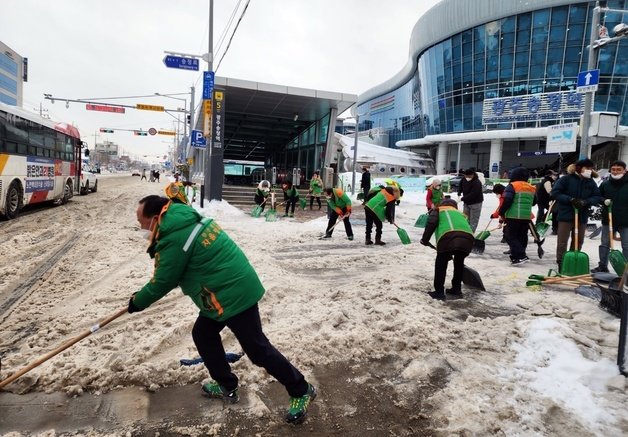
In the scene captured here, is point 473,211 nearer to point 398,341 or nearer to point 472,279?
Answer: point 472,279

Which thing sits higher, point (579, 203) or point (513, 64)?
point (513, 64)

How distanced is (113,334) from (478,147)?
1990 inches

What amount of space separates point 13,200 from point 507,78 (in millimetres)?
44816

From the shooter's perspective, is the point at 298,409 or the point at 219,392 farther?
the point at 219,392

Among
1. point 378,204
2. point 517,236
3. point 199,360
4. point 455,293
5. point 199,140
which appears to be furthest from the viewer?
point 199,140

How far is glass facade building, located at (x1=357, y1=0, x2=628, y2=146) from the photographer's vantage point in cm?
3859

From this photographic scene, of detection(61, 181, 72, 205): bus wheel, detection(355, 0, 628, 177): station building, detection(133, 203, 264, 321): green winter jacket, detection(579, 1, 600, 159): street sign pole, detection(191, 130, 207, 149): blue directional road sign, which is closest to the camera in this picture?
detection(133, 203, 264, 321): green winter jacket

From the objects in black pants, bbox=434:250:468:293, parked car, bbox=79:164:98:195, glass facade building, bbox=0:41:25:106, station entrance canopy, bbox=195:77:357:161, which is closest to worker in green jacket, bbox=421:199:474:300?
black pants, bbox=434:250:468:293

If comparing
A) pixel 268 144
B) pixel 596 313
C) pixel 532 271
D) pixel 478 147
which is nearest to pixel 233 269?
pixel 596 313

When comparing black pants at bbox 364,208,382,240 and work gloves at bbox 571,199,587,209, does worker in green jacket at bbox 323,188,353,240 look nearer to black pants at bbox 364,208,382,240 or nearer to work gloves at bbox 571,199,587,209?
black pants at bbox 364,208,382,240

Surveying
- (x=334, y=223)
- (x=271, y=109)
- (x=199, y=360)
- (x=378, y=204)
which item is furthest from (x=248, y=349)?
(x=271, y=109)

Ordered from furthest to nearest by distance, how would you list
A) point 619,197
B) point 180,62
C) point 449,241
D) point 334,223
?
1. point 180,62
2. point 334,223
3. point 619,197
4. point 449,241

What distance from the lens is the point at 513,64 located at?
41938 mm

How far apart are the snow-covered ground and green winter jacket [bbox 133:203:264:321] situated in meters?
0.91
